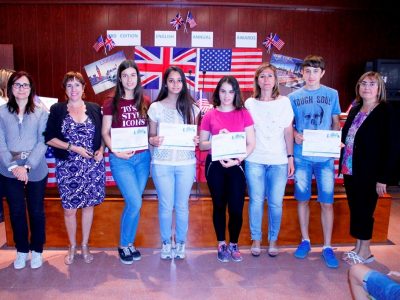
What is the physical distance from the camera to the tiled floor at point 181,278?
2615mm

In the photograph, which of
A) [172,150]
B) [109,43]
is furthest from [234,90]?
[109,43]

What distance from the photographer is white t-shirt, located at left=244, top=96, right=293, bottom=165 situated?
9.62 feet

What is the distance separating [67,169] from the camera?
113 inches

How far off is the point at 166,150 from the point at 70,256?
1181mm

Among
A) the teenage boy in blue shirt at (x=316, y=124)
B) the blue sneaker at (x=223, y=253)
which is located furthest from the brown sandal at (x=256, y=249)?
the teenage boy in blue shirt at (x=316, y=124)

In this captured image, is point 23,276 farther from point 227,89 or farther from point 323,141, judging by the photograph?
point 323,141

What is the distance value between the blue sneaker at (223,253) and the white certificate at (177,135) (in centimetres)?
90

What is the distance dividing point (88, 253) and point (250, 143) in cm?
159

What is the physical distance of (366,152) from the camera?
2.93 meters

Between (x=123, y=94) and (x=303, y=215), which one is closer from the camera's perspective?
(x=123, y=94)

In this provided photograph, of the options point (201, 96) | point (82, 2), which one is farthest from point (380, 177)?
point (82, 2)

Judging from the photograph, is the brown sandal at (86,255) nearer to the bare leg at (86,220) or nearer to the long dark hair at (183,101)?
the bare leg at (86,220)

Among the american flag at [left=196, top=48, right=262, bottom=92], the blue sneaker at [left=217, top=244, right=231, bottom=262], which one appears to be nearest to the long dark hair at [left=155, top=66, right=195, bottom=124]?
the blue sneaker at [left=217, top=244, right=231, bottom=262]

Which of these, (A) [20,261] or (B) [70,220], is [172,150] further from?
(A) [20,261]
